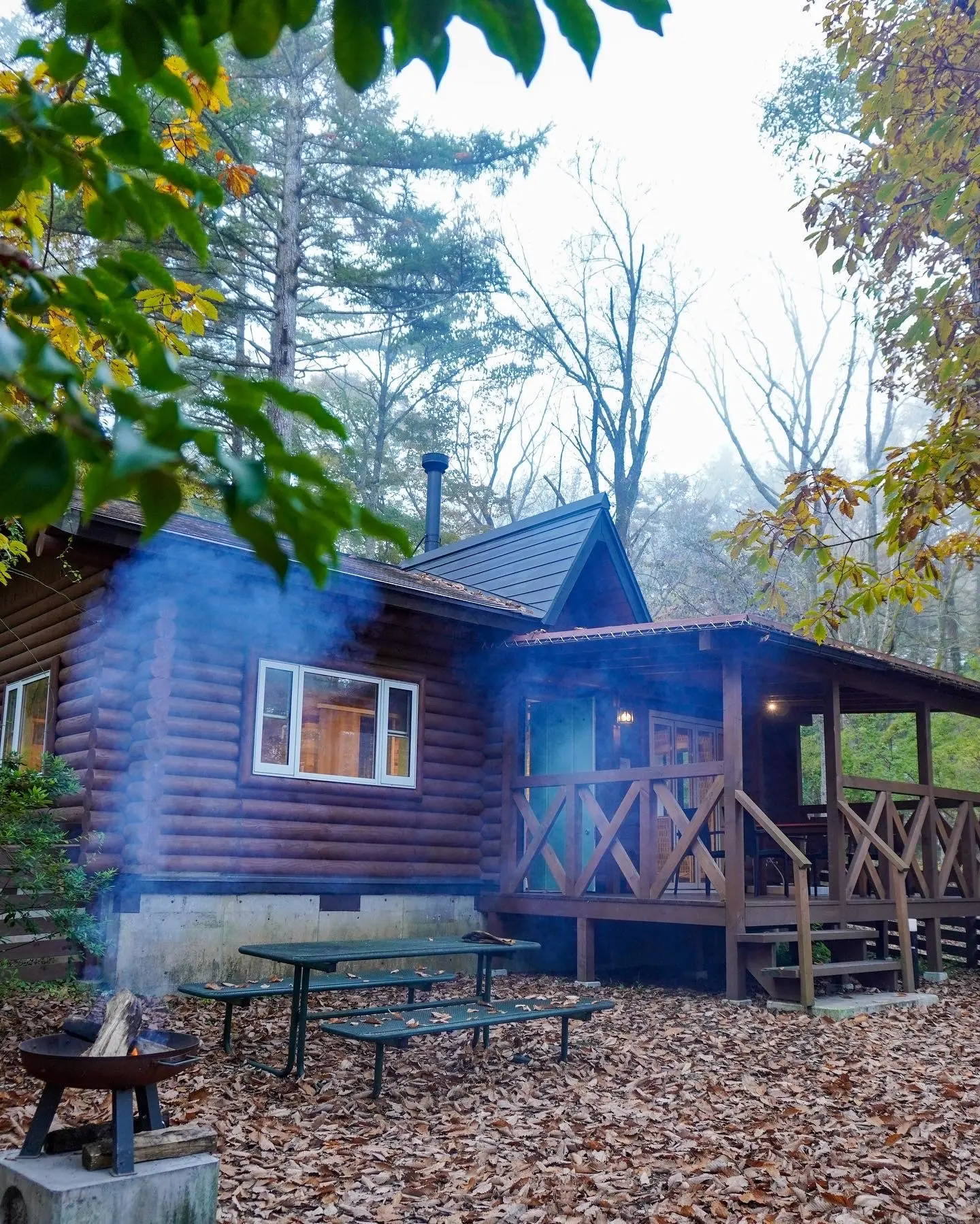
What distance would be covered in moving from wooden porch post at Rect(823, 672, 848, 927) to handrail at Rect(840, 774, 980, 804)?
0.54 ft

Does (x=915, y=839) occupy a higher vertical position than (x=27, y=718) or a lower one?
lower

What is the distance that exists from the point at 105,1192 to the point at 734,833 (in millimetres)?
6822

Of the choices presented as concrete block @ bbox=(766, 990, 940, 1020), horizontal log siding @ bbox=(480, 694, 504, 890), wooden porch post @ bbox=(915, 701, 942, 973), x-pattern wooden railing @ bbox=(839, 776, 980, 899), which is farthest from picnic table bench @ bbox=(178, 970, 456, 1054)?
wooden porch post @ bbox=(915, 701, 942, 973)

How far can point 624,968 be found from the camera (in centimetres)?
1144

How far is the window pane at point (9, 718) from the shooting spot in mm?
11078

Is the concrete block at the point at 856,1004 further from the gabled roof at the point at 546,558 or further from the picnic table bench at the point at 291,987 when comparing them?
the gabled roof at the point at 546,558

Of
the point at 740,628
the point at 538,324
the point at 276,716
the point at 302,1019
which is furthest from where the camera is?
the point at 538,324

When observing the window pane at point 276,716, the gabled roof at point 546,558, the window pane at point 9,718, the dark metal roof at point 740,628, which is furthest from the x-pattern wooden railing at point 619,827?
the window pane at point 9,718

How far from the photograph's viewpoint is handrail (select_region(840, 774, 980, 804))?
1109cm

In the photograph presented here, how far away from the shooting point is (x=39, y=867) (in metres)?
7.12

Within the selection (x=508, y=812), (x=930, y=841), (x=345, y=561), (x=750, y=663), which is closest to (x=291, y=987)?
(x=508, y=812)

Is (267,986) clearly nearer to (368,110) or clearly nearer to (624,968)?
(624,968)

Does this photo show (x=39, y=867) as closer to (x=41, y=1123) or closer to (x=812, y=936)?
(x=41, y=1123)

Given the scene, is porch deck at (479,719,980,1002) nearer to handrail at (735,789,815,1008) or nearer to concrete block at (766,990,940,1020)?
handrail at (735,789,815,1008)
